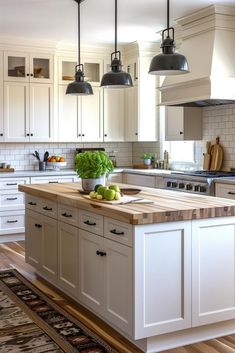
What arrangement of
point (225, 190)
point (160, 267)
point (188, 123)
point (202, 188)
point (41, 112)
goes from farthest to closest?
point (41, 112) → point (188, 123) → point (202, 188) → point (225, 190) → point (160, 267)

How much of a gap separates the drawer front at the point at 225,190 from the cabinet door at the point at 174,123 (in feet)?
4.58

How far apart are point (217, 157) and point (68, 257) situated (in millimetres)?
2657

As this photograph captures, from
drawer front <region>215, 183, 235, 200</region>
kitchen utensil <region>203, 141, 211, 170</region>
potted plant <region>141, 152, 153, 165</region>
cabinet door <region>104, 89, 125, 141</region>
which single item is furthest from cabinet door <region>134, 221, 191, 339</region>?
cabinet door <region>104, 89, 125, 141</region>

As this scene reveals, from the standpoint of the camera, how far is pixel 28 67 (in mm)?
6773

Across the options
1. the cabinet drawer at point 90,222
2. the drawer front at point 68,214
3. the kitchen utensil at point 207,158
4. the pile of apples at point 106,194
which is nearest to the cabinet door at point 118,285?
the cabinet drawer at point 90,222

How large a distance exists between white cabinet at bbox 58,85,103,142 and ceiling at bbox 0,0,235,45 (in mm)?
831

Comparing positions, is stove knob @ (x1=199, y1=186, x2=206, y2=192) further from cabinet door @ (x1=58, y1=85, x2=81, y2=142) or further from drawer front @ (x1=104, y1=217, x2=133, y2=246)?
cabinet door @ (x1=58, y1=85, x2=81, y2=142)

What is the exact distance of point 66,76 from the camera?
278 inches

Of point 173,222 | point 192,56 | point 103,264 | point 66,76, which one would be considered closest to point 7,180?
point 66,76

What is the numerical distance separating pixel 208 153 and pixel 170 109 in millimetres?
816

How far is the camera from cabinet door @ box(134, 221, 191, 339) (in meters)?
2.97

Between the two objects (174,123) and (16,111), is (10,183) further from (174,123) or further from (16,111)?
(174,123)

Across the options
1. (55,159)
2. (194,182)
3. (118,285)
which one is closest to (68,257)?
(118,285)

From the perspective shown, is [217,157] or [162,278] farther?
[217,157]
